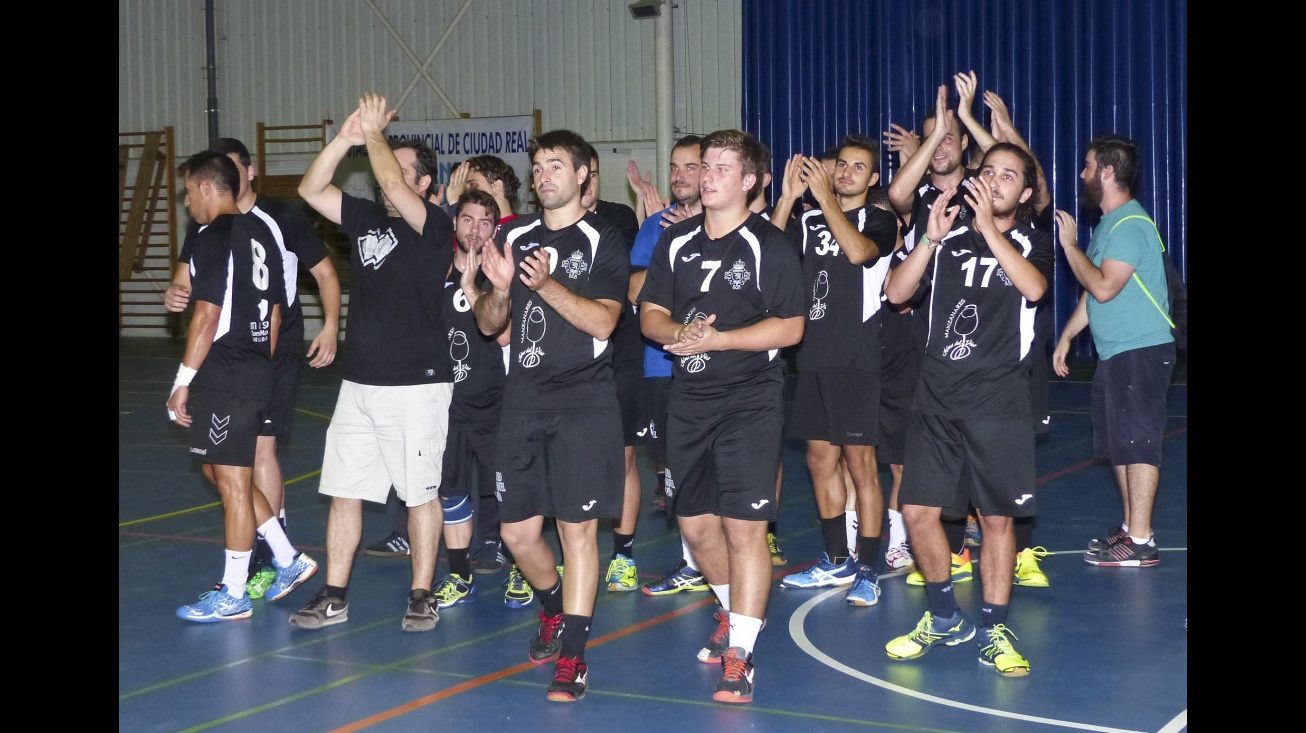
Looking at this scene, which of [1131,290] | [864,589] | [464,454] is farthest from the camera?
[1131,290]

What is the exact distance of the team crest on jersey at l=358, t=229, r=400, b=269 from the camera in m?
5.66

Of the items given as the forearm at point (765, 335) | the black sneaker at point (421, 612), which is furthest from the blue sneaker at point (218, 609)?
the forearm at point (765, 335)

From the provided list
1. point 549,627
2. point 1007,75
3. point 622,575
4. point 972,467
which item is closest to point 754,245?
point 972,467

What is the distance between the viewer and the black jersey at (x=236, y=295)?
230 inches

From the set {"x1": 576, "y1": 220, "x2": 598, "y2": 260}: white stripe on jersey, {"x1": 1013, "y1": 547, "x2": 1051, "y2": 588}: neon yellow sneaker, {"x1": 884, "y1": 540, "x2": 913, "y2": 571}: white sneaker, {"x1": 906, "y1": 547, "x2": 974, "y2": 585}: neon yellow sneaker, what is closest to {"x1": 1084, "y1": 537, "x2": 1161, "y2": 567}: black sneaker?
{"x1": 1013, "y1": 547, "x2": 1051, "y2": 588}: neon yellow sneaker

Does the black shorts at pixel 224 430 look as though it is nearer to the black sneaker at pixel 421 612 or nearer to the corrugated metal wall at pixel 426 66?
the black sneaker at pixel 421 612

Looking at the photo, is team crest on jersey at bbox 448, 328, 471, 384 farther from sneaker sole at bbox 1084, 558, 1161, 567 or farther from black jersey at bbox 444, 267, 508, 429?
sneaker sole at bbox 1084, 558, 1161, 567

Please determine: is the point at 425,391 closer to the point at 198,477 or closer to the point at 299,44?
the point at 198,477

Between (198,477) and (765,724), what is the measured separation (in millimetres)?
6574

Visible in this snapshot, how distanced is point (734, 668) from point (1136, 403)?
2.96m

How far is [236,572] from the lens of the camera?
590 centimetres

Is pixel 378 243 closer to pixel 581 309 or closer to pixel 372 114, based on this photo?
pixel 372 114

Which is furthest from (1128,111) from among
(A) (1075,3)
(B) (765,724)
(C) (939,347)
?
(B) (765,724)

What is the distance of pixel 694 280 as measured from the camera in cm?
482
